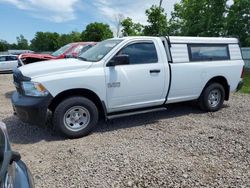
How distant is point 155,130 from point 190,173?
1790mm

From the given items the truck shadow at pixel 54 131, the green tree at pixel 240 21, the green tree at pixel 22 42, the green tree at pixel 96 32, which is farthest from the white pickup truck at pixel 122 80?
the green tree at pixel 22 42

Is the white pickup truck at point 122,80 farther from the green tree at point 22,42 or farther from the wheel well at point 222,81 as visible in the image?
the green tree at point 22,42

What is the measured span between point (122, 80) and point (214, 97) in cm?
294

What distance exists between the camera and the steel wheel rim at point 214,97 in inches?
264

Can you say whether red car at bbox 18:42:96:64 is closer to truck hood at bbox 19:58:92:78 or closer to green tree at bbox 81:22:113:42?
truck hood at bbox 19:58:92:78

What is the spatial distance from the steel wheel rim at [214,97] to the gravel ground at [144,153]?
578 mm

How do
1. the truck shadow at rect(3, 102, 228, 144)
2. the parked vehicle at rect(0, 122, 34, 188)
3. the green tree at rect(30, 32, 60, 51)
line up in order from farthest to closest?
1. the green tree at rect(30, 32, 60, 51)
2. the truck shadow at rect(3, 102, 228, 144)
3. the parked vehicle at rect(0, 122, 34, 188)

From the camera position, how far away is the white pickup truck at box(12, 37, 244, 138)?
4645 mm

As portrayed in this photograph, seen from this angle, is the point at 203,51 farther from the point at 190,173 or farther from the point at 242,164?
the point at 190,173

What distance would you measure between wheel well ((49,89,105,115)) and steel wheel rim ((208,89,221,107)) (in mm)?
3057

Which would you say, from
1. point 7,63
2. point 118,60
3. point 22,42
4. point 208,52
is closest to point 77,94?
point 118,60

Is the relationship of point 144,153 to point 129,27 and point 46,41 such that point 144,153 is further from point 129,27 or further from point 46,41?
point 46,41

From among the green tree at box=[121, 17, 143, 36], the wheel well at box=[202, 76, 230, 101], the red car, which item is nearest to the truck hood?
the wheel well at box=[202, 76, 230, 101]

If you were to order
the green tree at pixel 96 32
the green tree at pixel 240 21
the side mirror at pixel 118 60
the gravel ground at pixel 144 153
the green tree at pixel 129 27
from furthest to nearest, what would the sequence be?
Answer: the green tree at pixel 96 32, the green tree at pixel 129 27, the green tree at pixel 240 21, the side mirror at pixel 118 60, the gravel ground at pixel 144 153
